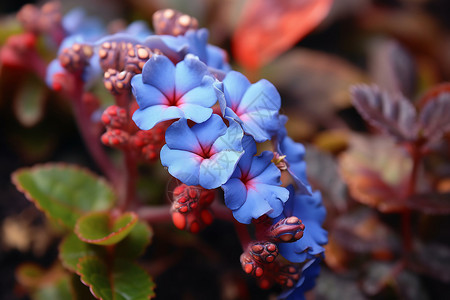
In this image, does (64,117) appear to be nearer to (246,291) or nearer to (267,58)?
(267,58)

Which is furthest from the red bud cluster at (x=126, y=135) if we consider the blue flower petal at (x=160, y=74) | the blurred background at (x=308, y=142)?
the blurred background at (x=308, y=142)

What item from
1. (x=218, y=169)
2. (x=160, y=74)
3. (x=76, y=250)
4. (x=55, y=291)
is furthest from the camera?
(x=55, y=291)

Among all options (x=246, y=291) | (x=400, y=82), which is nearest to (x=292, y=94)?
(x=400, y=82)

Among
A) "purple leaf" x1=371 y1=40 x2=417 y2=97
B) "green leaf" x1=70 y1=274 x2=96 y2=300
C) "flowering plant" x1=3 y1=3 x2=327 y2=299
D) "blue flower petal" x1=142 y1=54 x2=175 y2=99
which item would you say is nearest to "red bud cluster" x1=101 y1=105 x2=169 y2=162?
"flowering plant" x1=3 y1=3 x2=327 y2=299

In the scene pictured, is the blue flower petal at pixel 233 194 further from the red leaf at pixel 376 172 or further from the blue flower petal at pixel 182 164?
the red leaf at pixel 376 172

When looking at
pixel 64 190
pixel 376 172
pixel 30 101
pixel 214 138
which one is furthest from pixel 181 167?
pixel 30 101

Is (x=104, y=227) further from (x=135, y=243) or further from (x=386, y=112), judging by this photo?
(x=386, y=112)
